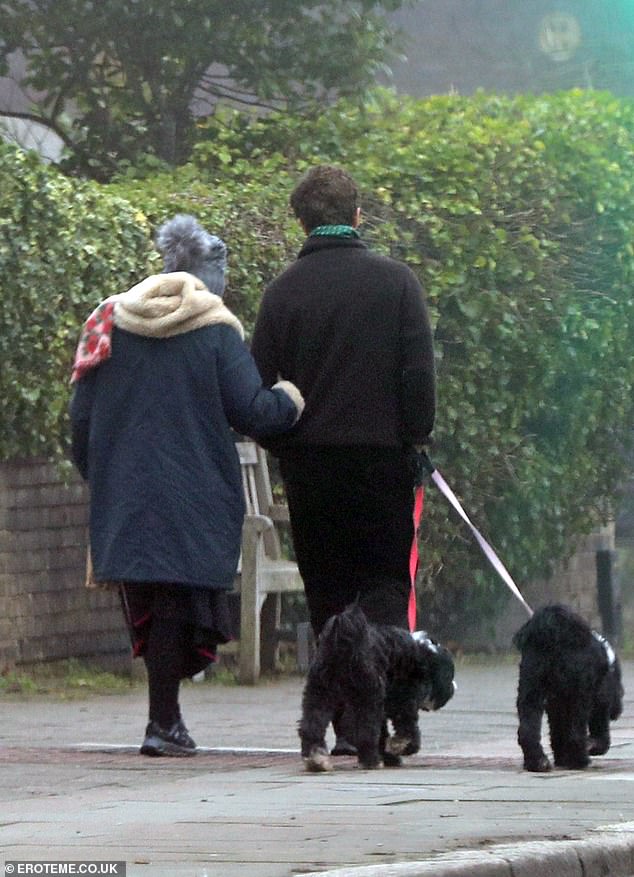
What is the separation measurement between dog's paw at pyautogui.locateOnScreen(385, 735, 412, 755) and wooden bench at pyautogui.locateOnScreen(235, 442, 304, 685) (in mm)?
3306

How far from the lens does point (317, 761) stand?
22.0 ft

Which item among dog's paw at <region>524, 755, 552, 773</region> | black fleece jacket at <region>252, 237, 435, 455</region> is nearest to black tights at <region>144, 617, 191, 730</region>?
black fleece jacket at <region>252, 237, 435, 455</region>

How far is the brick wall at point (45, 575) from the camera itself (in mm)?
10297

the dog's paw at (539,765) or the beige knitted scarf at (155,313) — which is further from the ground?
the beige knitted scarf at (155,313)

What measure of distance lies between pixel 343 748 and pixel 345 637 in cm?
66

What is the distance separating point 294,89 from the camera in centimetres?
1620

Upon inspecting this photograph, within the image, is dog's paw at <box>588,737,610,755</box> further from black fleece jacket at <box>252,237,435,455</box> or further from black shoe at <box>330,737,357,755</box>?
black fleece jacket at <box>252,237,435,455</box>

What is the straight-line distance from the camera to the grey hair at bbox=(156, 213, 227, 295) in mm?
7605

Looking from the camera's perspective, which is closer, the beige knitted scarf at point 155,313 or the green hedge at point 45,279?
the beige knitted scarf at point 155,313

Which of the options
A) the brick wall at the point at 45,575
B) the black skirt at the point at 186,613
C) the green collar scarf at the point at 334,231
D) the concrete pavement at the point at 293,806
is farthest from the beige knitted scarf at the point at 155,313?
the brick wall at the point at 45,575

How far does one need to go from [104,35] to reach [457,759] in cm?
950

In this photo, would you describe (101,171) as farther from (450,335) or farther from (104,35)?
(450,335)

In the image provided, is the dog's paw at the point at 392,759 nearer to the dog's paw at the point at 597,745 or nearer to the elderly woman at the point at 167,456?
the dog's paw at the point at 597,745

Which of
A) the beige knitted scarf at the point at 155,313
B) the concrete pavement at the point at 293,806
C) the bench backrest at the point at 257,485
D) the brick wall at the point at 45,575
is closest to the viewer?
the concrete pavement at the point at 293,806
